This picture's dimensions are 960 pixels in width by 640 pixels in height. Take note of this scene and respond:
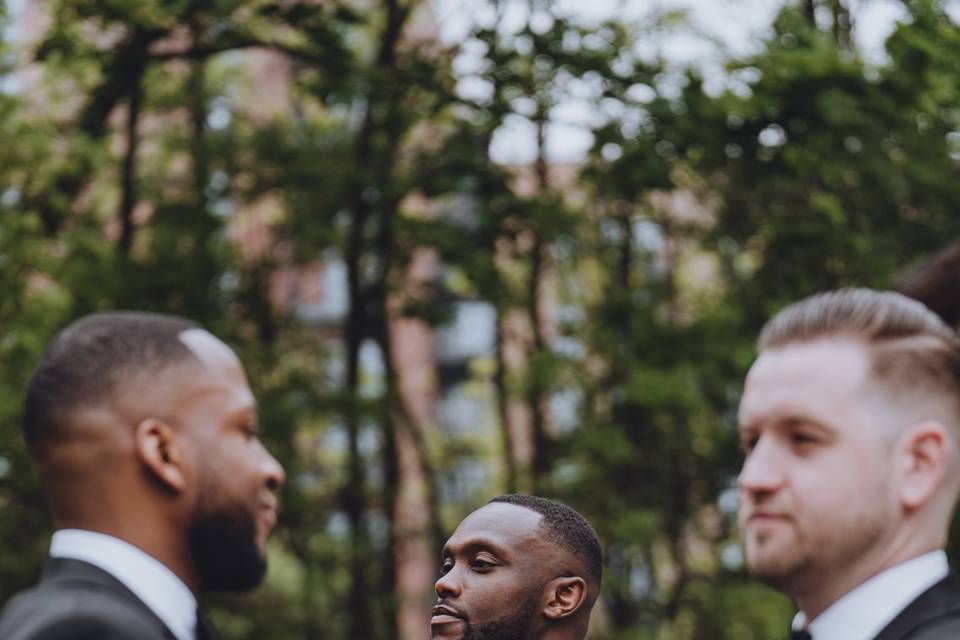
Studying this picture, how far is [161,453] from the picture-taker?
12.3 ft

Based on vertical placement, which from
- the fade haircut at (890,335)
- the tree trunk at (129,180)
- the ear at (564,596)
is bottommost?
the tree trunk at (129,180)

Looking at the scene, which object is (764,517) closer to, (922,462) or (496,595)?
(922,462)

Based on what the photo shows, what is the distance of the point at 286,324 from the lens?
15555 millimetres

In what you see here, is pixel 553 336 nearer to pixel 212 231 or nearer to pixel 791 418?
pixel 212 231

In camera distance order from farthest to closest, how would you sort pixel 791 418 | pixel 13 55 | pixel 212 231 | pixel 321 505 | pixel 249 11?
pixel 321 505 < pixel 212 231 < pixel 13 55 < pixel 249 11 < pixel 791 418

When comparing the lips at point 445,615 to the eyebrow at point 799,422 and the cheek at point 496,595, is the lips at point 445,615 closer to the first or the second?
the cheek at point 496,595

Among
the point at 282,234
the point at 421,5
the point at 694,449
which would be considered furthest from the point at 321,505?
the point at 421,5

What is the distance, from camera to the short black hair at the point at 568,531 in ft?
9.76

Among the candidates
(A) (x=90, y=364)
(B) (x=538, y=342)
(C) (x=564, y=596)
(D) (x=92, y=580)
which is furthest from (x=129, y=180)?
(C) (x=564, y=596)

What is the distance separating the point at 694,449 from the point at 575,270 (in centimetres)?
248

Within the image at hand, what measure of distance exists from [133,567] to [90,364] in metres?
0.60

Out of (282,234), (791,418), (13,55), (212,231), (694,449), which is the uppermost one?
(791,418)

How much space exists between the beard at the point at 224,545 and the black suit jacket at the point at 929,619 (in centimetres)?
189

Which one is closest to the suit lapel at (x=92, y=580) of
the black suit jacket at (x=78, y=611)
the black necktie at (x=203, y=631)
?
the black suit jacket at (x=78, y=611)
